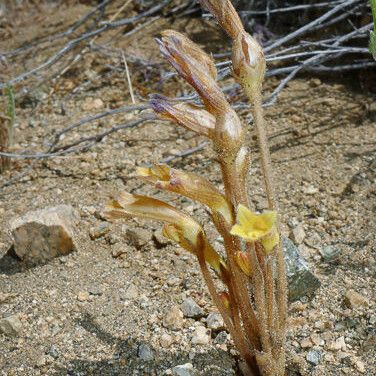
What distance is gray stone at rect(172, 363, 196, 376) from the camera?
75.7 inches

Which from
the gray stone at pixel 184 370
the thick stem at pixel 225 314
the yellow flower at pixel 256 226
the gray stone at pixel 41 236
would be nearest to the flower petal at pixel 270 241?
the yellow flower at pixel 256 226

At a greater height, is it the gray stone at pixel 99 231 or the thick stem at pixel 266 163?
the thick stem at pixel 266 163

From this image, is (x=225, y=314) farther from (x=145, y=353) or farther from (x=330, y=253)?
(x=330, y=253)

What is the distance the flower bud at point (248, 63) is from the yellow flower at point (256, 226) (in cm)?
30

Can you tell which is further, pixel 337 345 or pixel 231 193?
pixel 337 345

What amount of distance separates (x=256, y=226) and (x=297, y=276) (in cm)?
77

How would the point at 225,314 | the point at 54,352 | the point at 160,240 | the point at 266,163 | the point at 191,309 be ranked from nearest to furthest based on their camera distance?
the point at 266,163 → the point at 225,314 → the point at 54,352 → the point at 191,309 → the point at 160,240

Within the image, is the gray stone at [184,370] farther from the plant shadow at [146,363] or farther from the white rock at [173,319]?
the white rock at [173,319]

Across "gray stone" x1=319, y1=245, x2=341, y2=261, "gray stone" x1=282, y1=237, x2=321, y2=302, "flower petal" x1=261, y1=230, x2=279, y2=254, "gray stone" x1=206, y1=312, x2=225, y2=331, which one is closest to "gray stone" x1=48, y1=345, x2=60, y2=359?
"gray stone" x1=206, y1=312, x2=225, y2=331

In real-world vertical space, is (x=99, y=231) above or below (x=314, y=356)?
above

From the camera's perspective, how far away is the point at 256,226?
145 centimetres

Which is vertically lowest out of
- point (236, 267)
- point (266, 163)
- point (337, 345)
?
point (337, 345)

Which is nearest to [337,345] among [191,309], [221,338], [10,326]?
[221,338]

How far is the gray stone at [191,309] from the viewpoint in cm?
216
